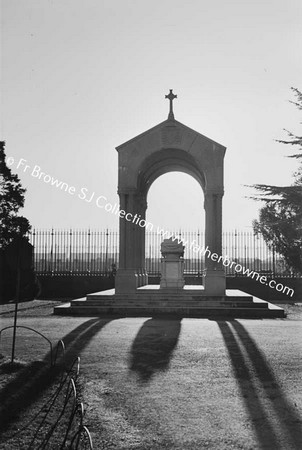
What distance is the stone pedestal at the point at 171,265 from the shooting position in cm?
2017

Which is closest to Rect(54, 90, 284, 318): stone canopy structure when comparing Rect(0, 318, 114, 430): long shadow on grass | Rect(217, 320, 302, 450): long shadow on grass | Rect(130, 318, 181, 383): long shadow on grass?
Rect(130, 318, 181, 383): long shadow on grass

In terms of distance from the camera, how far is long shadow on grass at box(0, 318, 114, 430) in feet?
17.6

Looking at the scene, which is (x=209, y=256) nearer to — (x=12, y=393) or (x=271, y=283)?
(x=271, y=283)

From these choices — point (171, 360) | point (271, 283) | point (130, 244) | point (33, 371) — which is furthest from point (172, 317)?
point (271, 283)

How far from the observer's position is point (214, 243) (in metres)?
18.9

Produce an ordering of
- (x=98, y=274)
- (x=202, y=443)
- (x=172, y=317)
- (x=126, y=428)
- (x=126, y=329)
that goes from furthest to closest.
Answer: (x=98, y=274) < (x=172, y=317) < (x=126, y=329) < (x=126, y=428) < (x=202, y=443)

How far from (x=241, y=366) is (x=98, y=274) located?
2273 cm

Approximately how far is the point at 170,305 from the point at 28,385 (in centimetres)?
1097

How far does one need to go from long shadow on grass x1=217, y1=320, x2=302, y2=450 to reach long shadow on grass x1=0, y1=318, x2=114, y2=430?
272 cm

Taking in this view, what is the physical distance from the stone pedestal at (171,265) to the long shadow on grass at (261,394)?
978cm

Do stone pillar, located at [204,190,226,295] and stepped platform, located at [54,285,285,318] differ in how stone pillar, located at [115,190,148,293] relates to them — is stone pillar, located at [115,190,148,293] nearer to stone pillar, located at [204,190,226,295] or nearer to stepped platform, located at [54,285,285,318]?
stepped platform, located at [54,285,285,318]

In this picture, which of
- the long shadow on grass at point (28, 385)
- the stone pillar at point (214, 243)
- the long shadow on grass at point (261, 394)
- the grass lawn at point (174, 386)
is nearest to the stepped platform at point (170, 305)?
the stone pillar at point (214, 243)

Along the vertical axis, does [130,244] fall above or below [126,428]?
above

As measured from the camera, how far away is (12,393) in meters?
6.01
